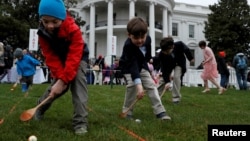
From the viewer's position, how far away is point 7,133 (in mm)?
3619

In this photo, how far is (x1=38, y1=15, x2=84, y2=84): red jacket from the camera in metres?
3.59

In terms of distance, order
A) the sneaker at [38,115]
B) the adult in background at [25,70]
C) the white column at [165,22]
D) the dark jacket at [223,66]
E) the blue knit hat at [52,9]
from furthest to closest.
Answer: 1. the white column at [165,22]
2. the dark jacket at [223,66]
3. the adult in background at [25,70]
4. the sneaker at [38,115]
5. the blue knit hat at [52,9]

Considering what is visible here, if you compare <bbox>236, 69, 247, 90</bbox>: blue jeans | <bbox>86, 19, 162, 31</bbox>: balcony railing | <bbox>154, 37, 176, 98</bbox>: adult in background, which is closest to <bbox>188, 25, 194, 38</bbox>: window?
<bbox>86, 19, 162, 31</bbox>: balcony railing

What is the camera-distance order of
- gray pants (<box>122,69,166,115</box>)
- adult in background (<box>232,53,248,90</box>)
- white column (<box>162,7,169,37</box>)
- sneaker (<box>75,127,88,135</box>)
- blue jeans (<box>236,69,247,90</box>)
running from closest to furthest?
1. sneaker (<box>75,127,88,135</box>)
2. gray pants (<box>122,69,166,115</box>)
3. adult in background (<box>232,53,248,90</box>)
4. blue jeans (<box>236,69,247,90</box>)
5. white column (<box>162,7,169,37</box>)

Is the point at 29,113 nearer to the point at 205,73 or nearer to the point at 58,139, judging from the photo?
the point at 58,139

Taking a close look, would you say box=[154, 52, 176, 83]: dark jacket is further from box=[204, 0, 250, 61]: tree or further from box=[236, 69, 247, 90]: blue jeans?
box=[204, 0, 250, 61]: tree

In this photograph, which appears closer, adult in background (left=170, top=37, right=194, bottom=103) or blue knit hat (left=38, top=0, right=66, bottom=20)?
blue knit hat (left=38, top=0, right=66, bottom=20)

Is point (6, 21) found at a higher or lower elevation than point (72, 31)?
higher

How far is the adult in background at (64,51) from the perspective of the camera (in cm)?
356

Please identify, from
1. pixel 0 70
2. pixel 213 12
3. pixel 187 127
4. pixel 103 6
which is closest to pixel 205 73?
pixel 0 70

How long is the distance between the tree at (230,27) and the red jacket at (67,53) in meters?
37.5

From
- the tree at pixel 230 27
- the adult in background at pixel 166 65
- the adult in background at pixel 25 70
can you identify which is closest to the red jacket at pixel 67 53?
the adult in background at pixel 166 65

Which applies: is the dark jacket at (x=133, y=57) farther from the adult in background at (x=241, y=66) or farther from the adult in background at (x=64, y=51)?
the adult in background at (x=241, y=66)

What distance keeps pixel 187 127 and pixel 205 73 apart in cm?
786
